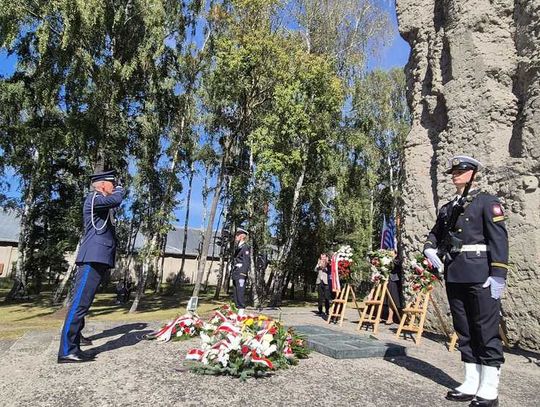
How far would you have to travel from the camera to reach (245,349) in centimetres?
426

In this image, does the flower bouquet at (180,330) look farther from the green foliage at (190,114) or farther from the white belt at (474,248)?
the green foliage at (190,114)

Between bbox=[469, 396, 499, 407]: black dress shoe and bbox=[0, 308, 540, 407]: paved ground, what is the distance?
12 centimetres

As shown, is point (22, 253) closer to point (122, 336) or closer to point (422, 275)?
point (122, 336)

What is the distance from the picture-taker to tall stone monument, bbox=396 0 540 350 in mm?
6730

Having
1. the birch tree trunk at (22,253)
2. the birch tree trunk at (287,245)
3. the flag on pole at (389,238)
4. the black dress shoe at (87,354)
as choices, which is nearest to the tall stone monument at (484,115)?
the flag on pole at (389,238)

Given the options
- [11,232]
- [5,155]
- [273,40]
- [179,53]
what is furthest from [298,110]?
[11,232]

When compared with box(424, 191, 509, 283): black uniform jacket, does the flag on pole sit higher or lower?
higher

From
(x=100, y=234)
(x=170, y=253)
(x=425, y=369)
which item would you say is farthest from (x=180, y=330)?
(x=170, y=253)

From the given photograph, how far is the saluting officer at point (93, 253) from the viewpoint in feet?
15.6

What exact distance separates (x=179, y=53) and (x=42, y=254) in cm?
1149

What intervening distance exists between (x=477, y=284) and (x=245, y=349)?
2226 millimetres

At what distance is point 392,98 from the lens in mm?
30625

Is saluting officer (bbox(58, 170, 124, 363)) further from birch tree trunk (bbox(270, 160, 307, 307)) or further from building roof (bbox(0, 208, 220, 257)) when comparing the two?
building roof (bbox(0, 208, 220, 257))

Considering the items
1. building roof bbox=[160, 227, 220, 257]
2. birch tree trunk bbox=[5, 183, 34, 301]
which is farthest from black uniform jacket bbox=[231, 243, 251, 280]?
building roof bbox=[160, 227, 220, 257]
